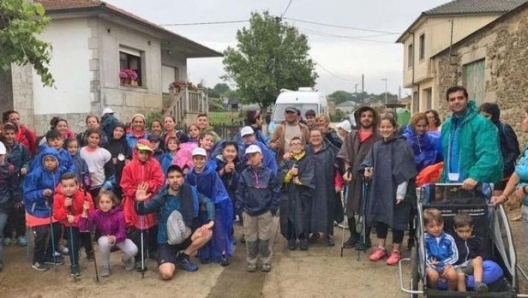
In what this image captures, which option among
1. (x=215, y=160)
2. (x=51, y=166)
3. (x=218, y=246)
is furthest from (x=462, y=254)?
(x=51, y=166)

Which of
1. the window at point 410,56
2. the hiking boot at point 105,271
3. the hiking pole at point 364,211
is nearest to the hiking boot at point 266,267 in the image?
the hiking pole at point 364,211

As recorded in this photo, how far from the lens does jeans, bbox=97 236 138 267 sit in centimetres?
529

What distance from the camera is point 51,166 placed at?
5.59 meters

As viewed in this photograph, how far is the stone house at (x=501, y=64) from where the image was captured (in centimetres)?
976

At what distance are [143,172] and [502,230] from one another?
3.74 m

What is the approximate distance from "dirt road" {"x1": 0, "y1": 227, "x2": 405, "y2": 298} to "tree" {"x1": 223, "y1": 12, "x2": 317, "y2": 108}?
24465 mm

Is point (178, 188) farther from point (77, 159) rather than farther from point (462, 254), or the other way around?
point (462, 254)

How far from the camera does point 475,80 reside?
13.6m

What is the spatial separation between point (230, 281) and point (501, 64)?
8.80 m

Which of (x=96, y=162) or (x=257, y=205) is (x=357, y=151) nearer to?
(x=257, y=205)

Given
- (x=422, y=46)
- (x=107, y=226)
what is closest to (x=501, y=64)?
(x=107, y=226)

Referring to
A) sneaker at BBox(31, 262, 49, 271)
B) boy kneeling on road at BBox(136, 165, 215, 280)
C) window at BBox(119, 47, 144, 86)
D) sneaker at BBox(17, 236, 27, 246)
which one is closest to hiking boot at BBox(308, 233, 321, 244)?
boy kneeling on road at BBox(136, 165, 215, 280)

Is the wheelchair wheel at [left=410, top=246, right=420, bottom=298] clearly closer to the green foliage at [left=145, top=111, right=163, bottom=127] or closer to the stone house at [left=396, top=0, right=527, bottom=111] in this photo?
the green foliage at [left=145, top=111, right=163, bottom=127]

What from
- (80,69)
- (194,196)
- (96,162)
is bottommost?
(194,196)
